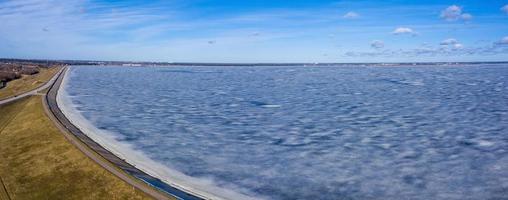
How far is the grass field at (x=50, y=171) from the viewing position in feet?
46.1

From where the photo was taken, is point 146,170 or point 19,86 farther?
point 19,86

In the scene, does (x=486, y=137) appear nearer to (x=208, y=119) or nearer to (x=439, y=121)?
(x=439, y=121)

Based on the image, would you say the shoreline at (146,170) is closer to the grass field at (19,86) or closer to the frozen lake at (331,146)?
the frozen lake at (331,146)

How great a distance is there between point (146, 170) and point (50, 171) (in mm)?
5084

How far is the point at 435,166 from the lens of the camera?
47.8ft

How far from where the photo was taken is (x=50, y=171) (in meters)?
17.5

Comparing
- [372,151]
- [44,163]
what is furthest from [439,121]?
[44,163]

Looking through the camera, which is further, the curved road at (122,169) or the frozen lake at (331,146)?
the frozen lake at (331,146)

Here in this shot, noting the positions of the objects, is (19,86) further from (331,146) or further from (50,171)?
(331,146)

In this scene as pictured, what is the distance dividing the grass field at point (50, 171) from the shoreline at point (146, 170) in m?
0.73

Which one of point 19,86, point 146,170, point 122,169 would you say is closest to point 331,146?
point 146,170

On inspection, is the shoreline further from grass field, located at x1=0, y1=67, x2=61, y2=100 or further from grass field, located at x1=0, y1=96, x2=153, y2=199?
grass field, located at x1=0, y1=67, x2=61, y2=100

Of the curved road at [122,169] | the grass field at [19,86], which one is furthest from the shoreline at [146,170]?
the grass field at [19,86]

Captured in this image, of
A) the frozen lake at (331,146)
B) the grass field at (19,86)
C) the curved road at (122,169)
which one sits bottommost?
the grass field at (19,86)
